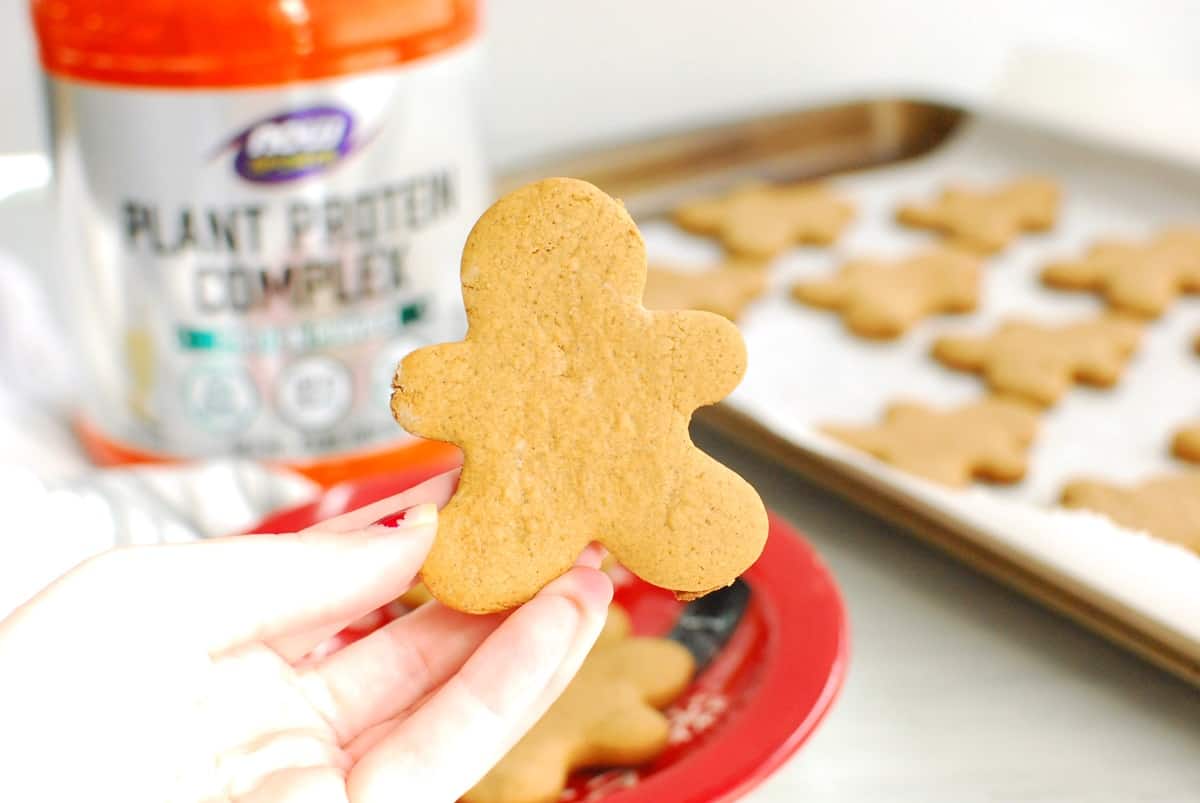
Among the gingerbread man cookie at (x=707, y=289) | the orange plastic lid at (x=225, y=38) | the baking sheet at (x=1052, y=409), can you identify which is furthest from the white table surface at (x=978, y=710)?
the orange plastic lid at (x=225, y=38)

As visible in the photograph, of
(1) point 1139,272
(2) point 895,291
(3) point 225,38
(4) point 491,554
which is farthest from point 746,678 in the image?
(1) point 1139,272

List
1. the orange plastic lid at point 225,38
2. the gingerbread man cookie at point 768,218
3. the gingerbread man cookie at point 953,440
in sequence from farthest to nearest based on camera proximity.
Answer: the gingerbread man cookie at point 768,218, the gingerbread man cookie at point 953,440, the orange plastic lid at point 225,38

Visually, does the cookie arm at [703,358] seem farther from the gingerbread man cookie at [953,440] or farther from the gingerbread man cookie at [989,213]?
the gingerbread man cookie at [989,213]

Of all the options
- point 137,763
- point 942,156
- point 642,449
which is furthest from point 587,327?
point 942,156

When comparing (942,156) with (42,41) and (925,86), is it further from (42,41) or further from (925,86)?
(42,41)

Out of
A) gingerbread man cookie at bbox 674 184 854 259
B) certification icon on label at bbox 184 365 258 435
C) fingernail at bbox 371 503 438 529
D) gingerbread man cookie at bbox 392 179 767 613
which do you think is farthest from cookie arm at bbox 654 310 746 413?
gingerbread man cookie at bbox 674 184 854 259
